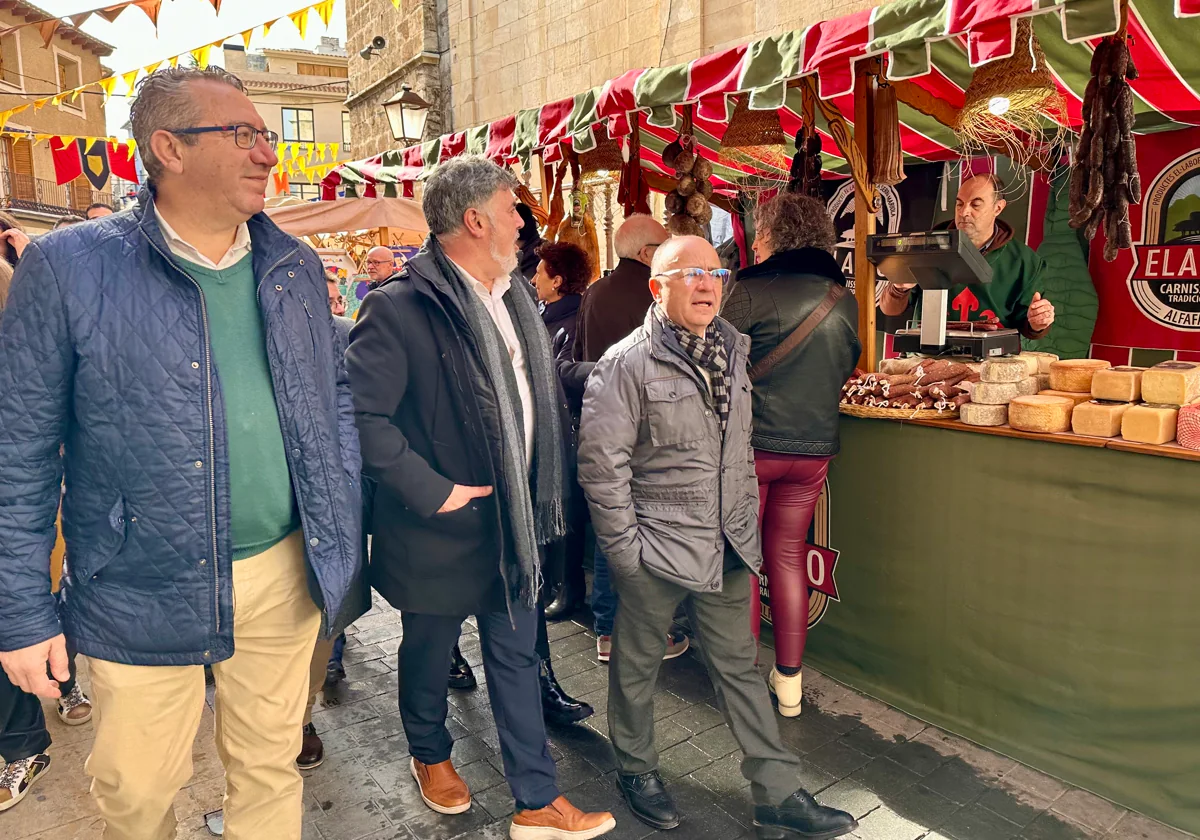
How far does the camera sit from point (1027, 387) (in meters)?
3.20

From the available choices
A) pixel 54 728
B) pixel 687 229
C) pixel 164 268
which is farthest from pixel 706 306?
pixel 54 728

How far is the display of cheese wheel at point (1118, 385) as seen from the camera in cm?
286

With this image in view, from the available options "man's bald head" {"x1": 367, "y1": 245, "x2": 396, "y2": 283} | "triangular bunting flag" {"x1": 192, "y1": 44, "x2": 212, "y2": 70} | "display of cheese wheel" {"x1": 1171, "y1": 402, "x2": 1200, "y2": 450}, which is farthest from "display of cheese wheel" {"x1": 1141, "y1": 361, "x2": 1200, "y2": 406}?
"triangular bunting flag" {"x1": 192, "y1": 44, "x2": 212, "y2": 70}

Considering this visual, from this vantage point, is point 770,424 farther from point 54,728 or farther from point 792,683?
point 54,728

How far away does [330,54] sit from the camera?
174 ft

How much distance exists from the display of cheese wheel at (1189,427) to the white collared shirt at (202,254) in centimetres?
286

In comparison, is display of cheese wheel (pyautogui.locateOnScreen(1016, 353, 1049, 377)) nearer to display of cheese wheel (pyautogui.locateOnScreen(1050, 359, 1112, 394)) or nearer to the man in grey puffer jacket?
display of cheese wheel (pyautogui.locateOnScreen(1050, 359, 1112, 394))

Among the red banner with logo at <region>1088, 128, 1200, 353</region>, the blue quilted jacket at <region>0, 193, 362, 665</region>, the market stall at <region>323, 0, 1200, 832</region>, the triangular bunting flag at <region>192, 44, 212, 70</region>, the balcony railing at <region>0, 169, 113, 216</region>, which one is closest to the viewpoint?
the blue quilted jacket at <region>0, 193, 362, 665</region>

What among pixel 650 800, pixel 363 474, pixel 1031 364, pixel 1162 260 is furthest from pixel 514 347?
pixel 1162 260

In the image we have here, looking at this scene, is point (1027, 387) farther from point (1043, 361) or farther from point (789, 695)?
point (789, 695)

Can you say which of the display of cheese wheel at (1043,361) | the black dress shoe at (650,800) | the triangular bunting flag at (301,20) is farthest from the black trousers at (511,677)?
the triangular bunting flag at (301,20)

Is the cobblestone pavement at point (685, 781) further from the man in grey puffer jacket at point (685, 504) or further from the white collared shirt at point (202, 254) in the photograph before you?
the white collared shirt at point (202, 254)

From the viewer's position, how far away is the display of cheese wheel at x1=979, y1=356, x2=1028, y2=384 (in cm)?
309

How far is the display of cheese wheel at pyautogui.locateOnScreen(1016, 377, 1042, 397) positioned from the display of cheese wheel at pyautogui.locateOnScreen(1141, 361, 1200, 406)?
38 centimetres
